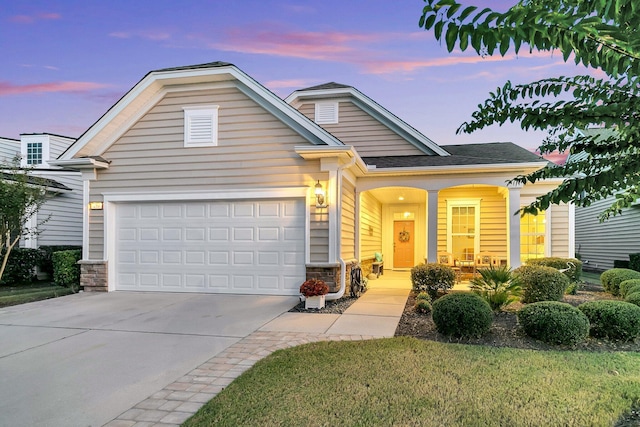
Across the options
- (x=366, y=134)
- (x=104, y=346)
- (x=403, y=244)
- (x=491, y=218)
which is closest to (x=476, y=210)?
(x=491, y=218)

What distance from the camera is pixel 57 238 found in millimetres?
14211

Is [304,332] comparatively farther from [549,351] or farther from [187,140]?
[187,140]

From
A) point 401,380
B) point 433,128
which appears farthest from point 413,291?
point 433,128

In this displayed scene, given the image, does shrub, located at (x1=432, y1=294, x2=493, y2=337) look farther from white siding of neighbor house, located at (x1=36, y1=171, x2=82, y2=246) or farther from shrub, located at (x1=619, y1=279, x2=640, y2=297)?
white siding of neighbor house, located at (x1=36, y1=171, x2=82, y2=246)

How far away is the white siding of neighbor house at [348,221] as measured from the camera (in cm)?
959

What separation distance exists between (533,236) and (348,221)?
6.24 metres

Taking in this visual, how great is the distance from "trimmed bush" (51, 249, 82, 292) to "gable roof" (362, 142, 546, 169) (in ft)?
27.7

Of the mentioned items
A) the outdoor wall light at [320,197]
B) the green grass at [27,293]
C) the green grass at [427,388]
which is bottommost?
the green grass at [27,293]

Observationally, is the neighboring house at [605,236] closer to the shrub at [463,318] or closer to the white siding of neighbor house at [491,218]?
the white siding of neighbor house at [491,218]

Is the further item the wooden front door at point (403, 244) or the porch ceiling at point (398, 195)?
the wooden front door at point (403, 244)

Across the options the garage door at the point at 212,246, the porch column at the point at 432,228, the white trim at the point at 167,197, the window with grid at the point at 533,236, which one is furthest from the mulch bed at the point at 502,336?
the window with grid at the point at 533,236

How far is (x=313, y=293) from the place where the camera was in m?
7.63

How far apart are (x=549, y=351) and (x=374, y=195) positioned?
9.00 m

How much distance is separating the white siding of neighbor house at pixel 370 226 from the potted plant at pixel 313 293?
4.00 meters
